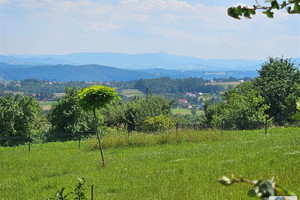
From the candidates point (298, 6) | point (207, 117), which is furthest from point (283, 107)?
point (298, 6)

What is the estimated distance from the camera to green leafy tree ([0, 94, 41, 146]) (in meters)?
29.8

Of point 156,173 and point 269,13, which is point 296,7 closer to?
point 269,13

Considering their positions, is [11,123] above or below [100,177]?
below

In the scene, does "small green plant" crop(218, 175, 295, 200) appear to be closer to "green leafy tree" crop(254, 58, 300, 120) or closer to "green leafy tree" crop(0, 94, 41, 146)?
"green leafy tree" crop(0, 94, 41, 146)

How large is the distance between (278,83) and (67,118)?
2157 cm

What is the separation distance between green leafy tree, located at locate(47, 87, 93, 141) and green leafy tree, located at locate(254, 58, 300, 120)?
18.2 m

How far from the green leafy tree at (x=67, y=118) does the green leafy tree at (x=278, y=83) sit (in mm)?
18162

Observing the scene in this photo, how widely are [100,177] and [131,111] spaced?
27140 mm

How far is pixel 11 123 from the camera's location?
2989 cm

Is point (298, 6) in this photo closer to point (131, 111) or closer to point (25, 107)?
point (25, 107)

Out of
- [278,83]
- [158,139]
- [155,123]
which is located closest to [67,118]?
[155,123]

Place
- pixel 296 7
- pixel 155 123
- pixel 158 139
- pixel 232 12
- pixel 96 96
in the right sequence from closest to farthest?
pixel 296 7
pixel 232 12
pixel 96 96
pixel 158 139
pixel 155 123

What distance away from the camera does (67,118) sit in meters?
32.3

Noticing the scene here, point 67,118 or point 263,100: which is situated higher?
point 263,100
